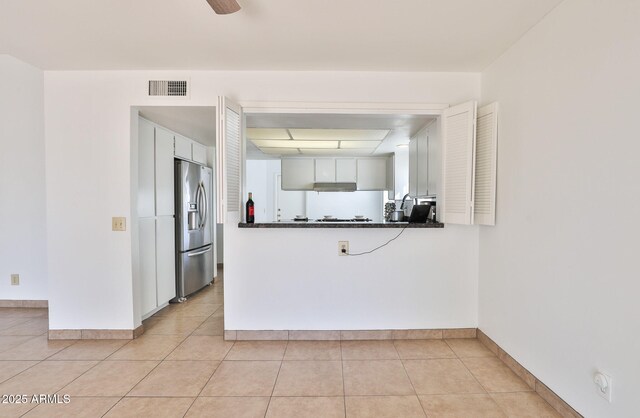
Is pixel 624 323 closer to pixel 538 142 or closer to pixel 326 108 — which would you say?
pixel 538 142

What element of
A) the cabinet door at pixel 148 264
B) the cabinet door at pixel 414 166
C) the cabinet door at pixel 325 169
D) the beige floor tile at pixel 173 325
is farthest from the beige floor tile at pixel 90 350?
the cabinet door at pixel 325 169

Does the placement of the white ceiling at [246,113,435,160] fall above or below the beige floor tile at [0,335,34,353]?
above

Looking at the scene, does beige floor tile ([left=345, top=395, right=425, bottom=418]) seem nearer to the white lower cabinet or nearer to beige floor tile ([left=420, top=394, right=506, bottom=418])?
beige floor tile ([left=420, top=394, right=506, bottom=418])

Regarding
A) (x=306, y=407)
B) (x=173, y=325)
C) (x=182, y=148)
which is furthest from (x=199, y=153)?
(x=306, y=407)

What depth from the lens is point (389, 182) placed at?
5621mm

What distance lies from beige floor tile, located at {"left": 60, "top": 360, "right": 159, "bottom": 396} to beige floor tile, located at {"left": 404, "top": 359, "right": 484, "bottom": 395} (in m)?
2.00

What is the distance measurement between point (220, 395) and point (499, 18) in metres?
3.07

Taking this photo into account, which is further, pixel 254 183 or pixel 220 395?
pixel 254 183

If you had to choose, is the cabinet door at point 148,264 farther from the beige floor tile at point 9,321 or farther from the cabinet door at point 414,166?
the cabinet door at point 414,166

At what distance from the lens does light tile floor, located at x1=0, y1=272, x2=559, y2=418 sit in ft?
5.93

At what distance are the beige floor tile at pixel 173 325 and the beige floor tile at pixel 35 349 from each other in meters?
0.64

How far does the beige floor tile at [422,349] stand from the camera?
2438 millimetres

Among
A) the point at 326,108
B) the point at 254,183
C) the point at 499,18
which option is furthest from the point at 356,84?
the point at 254,183

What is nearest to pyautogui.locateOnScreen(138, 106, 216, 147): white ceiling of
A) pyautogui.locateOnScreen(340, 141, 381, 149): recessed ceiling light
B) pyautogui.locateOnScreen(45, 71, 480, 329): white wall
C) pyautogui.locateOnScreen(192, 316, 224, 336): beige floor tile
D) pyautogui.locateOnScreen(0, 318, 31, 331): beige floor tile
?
pyautogui.locateOnScreen(45, 71, 480, 329): white wall
